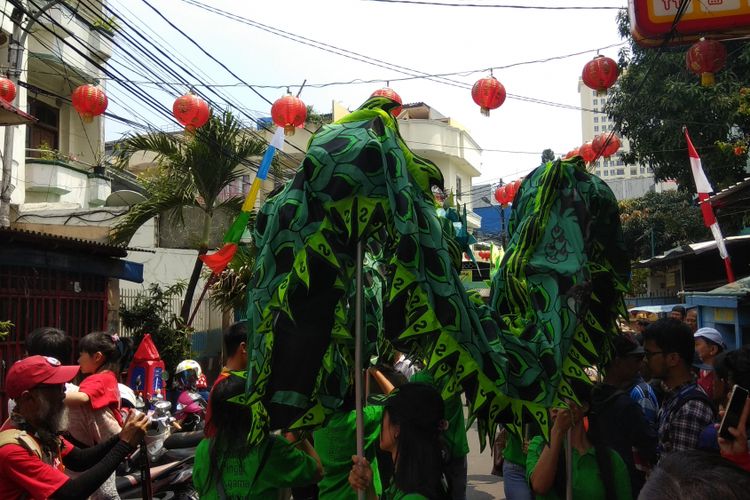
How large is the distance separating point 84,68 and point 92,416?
44.5 ft

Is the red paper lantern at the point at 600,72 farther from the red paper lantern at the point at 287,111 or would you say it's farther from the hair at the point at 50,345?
the hair at the point at 50,345

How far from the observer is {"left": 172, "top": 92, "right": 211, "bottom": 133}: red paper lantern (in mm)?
9625

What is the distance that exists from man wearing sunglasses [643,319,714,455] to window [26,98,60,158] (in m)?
14.6

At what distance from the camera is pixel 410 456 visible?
9.58 feet

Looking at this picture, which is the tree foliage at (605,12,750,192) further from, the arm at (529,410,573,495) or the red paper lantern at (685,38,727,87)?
the arm at (529,410,573,495)

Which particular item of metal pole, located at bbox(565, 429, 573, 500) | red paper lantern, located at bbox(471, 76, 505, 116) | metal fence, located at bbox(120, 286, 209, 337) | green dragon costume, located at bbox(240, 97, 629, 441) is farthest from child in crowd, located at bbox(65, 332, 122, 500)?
metal fence, located at bbox(120, 286, 209, 337)

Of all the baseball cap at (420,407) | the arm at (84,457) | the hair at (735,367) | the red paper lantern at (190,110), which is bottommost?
the arm at (84,457)

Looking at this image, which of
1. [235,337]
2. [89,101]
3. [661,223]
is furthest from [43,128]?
[661,223]

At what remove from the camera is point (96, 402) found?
14.1 ft

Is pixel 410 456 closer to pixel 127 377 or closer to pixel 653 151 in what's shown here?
pixel 127 377

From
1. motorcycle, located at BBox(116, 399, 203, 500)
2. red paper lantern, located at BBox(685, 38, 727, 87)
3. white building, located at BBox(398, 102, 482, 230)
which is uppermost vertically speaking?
white building, located at BBox(398, 102, 482, 230)

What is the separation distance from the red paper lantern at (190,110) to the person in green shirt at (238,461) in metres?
6.93

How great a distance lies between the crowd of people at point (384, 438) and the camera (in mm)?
2922

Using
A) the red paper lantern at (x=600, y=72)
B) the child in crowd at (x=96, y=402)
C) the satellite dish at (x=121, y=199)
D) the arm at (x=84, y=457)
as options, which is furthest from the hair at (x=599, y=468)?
Result: the satellite dish at (x=121, y=199)
